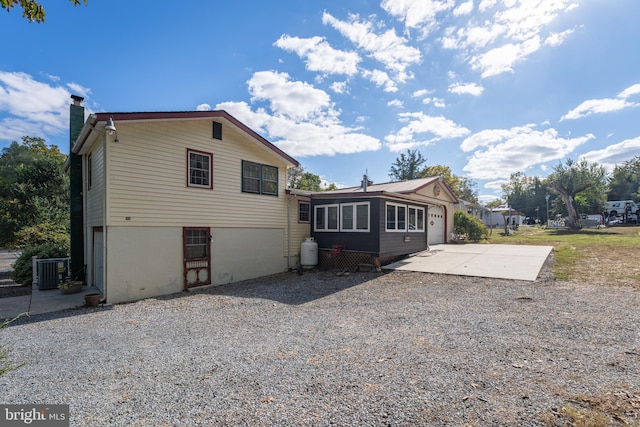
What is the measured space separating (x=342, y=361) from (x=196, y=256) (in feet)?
22.5

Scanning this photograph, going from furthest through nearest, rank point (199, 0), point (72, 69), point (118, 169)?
point (72, 69) → point (199, 0) → point (118, 169)

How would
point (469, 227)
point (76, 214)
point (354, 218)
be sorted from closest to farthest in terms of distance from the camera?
point (76, 214)
point (354, 218)
point (469, 227)

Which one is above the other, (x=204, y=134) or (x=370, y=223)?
(x=204, y=134)

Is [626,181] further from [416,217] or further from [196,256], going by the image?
[196,256]

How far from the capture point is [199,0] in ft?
27.2

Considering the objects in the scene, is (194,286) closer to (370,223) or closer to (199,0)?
(370,223)

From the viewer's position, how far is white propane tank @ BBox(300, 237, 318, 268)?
488 inches

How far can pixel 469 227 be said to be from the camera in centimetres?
2128

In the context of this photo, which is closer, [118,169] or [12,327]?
[12,327]

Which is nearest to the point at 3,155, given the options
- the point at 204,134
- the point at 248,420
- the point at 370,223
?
the point at 204,134

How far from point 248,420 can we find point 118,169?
291 inches
